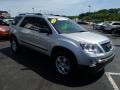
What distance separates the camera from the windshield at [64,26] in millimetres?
7409

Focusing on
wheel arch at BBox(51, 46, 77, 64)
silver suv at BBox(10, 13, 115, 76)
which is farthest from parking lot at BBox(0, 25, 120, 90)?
wheel arch at BBox(51, 46, 77, 64)

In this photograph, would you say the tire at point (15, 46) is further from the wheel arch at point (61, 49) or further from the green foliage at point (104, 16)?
the green foliage at point (104, 16)

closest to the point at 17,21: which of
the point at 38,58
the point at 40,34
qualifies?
the point at 38,58

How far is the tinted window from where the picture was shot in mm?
7797

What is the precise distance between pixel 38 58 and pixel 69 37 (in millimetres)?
3013

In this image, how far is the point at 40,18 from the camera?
8.12 meters

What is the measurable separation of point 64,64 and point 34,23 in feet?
7.94

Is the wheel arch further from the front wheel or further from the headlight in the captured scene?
the headlight

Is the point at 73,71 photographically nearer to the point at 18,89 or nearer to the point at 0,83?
the point at 18,89

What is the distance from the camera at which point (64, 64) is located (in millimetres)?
6820

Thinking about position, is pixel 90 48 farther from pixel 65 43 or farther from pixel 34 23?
pixel 34 23

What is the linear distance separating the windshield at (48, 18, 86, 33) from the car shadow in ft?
4.12

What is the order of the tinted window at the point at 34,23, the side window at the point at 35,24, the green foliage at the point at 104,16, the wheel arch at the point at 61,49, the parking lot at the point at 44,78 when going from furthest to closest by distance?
the green foliage at the point at 104,16 < the tinted window at the point at 34,23 < the side window at the point at 35,24 < the wheel arch at the point at 61,49 < the parking lot at the point at 44,78

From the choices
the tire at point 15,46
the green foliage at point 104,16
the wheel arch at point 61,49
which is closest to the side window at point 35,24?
the wheel arch at point 61,49
